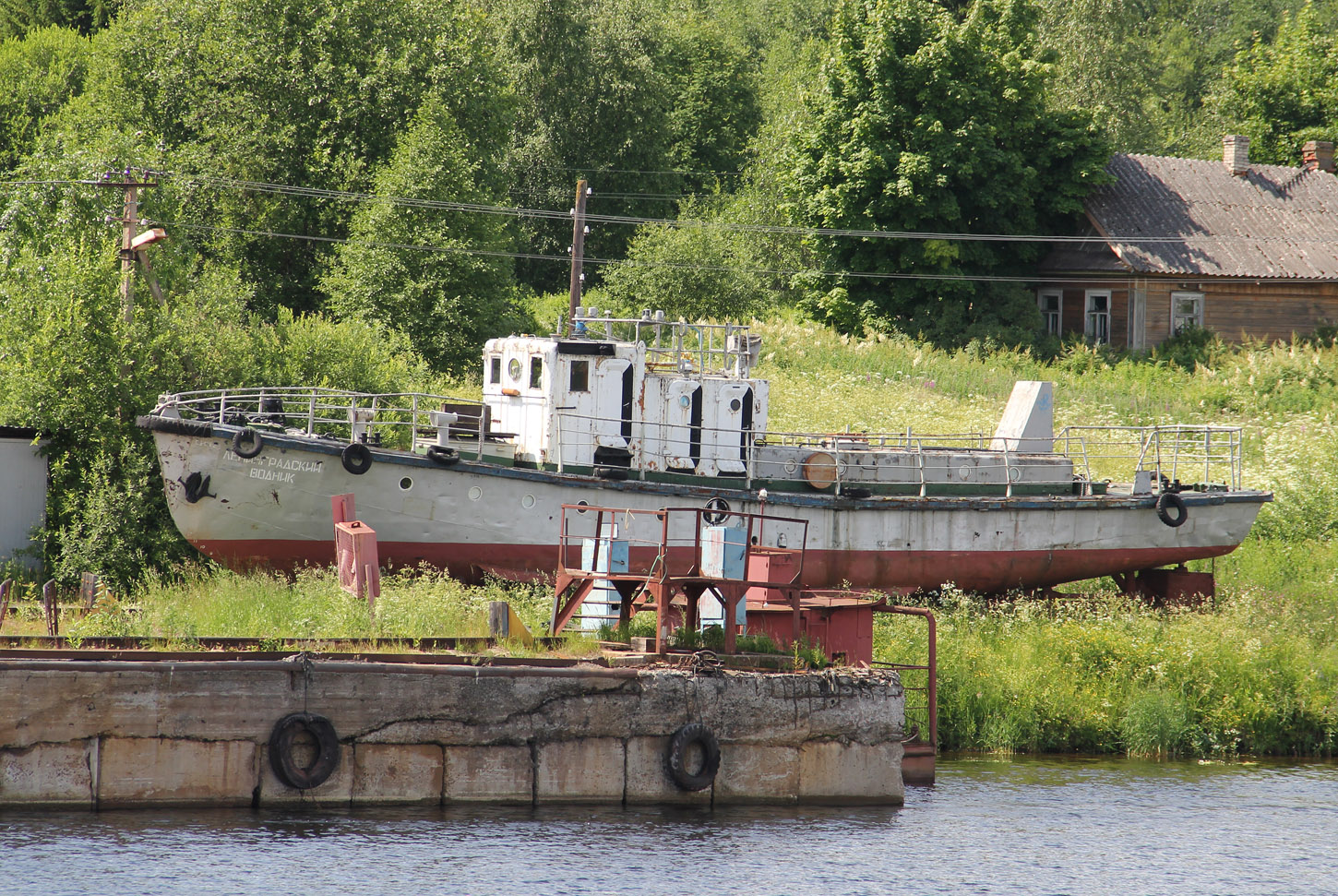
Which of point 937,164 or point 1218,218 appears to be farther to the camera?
point 1218,218

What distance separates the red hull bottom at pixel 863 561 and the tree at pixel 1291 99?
3350 cm

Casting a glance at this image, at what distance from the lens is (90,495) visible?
870 inches

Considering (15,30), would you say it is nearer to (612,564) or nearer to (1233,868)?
→ (612,564)

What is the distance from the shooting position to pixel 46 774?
13703mm

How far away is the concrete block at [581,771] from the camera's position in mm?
15016

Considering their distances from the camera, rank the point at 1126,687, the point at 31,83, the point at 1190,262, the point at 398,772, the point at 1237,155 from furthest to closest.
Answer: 1. the point at 31,83
2. the point at 1237,155
3. the point at 1190,262
4. the point at 1126,687
5. the point at 398,772

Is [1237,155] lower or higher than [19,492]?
higher

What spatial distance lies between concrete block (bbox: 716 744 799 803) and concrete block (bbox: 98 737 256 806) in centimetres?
502

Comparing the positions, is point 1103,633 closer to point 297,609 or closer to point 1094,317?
point 297,609

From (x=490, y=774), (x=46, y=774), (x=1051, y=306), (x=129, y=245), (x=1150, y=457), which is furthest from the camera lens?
(x=1051, y=306)

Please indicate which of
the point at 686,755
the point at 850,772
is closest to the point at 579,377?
the point at 686,755

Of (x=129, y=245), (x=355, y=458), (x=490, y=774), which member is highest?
(x=129, y=245)

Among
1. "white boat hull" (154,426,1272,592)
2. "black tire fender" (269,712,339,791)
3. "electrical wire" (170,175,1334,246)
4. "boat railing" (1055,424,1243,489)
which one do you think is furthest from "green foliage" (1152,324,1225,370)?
"black tire fender" (269,712,339,791)

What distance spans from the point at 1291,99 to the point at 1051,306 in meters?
16.6
